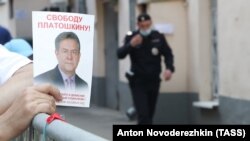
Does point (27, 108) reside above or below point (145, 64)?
above

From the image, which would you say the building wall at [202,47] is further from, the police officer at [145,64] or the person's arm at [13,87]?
the person's arm at [13,87]

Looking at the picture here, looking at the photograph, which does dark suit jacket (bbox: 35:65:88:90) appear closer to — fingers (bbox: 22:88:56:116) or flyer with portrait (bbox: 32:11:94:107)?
flyer with portrait (bbox: 32:11:94:107)

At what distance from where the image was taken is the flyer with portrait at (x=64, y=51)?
279 centimetres

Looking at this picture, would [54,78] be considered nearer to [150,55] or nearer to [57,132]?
[57,132]

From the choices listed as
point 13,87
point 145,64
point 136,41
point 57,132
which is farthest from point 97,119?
point 57,132

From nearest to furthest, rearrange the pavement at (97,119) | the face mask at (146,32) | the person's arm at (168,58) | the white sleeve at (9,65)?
the white sleeve at (9,65) < the person's arm at (168,58) < the face mask at (146,32) < the pavement at (97,119)

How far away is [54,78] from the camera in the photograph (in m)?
2.80

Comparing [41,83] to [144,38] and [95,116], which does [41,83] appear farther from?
[95,116]

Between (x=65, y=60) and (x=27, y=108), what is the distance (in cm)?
24

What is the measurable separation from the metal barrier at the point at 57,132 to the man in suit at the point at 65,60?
169 mm

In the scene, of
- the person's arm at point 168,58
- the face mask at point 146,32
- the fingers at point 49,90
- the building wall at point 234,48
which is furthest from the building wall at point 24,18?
the fingers at point 49,90

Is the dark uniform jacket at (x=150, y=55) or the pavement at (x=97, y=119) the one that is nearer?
the dark uniform jacket at (x=150, y=55)

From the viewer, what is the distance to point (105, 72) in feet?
56.6

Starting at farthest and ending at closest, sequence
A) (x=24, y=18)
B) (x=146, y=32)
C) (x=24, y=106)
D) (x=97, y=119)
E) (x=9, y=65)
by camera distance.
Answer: (x=24, y=18), (x=97, y=119), (x=146, y=32), (x=9, y=65), (x=24, y=106)
